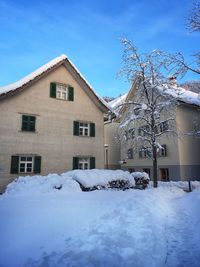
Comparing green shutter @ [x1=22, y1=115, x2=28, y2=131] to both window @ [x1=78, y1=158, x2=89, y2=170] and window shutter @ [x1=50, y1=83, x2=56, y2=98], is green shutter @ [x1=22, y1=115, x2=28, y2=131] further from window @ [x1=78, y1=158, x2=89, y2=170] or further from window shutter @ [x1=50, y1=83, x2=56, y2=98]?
window @ [x1=78, y1=158, x2=89, y2=170]

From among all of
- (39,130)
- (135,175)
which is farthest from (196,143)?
(39,130)

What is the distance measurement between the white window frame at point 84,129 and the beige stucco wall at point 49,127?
46 cm

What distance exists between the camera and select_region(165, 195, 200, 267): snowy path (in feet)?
15.2

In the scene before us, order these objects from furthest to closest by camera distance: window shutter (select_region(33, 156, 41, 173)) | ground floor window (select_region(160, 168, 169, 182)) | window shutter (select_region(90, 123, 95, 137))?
ground floor window (select_region(160, 168, 169, 182)), window shutter (select_region(90, 123, 95, 137)), window shutter (select_region(33, 156, 41, 173))

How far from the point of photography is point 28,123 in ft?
57.3

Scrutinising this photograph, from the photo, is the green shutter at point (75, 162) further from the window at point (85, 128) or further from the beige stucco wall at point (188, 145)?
the beige stucco wall at point (188, 145)

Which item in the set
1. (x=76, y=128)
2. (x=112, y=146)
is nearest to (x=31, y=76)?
(x=76, y=128)

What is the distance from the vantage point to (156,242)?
5434mm

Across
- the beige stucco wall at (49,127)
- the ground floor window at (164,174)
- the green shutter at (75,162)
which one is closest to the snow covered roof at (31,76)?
the beige stucco wall at (49,127)

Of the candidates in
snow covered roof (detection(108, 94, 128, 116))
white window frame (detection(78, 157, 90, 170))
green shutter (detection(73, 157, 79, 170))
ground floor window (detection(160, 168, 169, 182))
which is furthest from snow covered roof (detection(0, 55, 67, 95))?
ground floor window (detection(160, 168, 169, 182))

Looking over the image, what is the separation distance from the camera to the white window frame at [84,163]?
63.7 ft

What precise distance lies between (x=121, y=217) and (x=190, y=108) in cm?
2216

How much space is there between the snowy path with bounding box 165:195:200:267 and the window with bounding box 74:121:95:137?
12.3m

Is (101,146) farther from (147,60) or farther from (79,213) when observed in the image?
(79,213)
